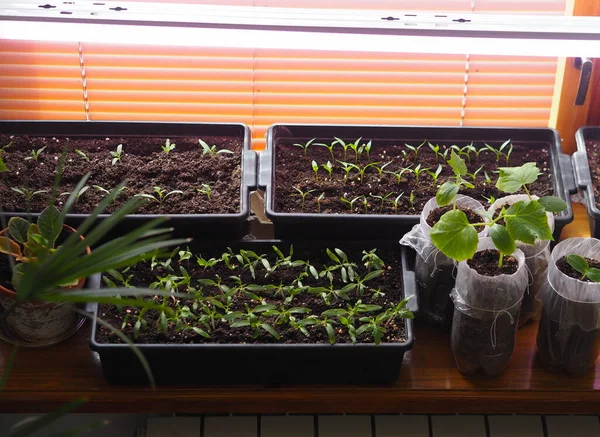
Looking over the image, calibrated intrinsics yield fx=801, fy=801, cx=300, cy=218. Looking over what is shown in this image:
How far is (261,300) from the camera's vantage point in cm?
152

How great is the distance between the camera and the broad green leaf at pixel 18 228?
1499mm

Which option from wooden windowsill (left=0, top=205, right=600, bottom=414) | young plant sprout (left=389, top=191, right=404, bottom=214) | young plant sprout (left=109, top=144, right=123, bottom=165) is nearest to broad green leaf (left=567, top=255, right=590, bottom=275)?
wooden windowsill (left=0, top=205, right=600, bottom=414)

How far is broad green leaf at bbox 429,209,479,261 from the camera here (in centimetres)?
130

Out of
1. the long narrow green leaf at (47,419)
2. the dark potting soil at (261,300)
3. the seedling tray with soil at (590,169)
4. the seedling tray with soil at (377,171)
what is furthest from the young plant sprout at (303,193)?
the long narrow green leaf at (47,419)

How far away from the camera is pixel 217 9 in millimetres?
1452

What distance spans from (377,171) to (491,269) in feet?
1.43

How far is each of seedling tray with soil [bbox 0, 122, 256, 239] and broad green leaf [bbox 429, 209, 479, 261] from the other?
0.44 m

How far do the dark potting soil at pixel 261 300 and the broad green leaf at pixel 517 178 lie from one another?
0.27 meters

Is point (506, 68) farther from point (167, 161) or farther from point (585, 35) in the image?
point (167, 161)

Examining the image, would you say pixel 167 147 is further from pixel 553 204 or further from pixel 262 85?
pixel 553 204

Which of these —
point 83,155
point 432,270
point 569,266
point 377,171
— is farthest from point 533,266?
point 83,155

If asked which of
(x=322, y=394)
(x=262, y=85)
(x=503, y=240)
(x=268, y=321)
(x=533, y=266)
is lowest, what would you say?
(x=322, y=394)

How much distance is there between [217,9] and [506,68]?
730mm

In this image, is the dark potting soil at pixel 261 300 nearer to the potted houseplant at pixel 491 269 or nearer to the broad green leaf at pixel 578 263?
the potted houseplant at pixel 491 269
